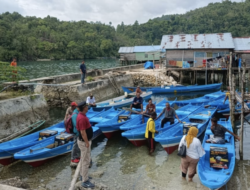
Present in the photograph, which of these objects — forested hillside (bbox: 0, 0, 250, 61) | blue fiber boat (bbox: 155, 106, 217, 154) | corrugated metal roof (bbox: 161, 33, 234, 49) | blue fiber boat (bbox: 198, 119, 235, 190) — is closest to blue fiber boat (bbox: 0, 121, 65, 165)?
blue fiber boat (bbox: 155, 106, 217, 154)

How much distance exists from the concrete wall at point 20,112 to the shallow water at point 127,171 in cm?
351

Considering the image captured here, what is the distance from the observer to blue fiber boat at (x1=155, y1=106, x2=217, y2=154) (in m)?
9.12

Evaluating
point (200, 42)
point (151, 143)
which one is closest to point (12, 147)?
point (151, 143)

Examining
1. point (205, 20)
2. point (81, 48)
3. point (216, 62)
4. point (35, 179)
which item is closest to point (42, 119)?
point (35, 179)

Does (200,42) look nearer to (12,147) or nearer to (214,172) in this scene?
(214,172)

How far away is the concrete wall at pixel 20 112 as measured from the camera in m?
11.9

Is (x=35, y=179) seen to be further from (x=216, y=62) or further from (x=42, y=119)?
(x=216, y=62)

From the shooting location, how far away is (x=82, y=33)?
11194cm

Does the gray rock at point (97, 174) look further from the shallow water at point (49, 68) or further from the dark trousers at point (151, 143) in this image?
the shallow water at point (49, 68)

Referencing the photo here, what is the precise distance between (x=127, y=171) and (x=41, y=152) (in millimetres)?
3260

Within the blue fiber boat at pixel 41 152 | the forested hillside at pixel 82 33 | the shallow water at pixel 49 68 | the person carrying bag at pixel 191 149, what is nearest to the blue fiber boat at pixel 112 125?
the blue fiber boat at pixel 41 152

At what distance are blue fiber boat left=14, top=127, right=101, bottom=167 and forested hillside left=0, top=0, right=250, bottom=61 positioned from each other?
5976 cm

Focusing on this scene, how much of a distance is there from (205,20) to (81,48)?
65.3m

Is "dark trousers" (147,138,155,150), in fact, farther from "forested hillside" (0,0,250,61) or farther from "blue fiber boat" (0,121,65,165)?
"forested hillside" (0,0,250,61)
